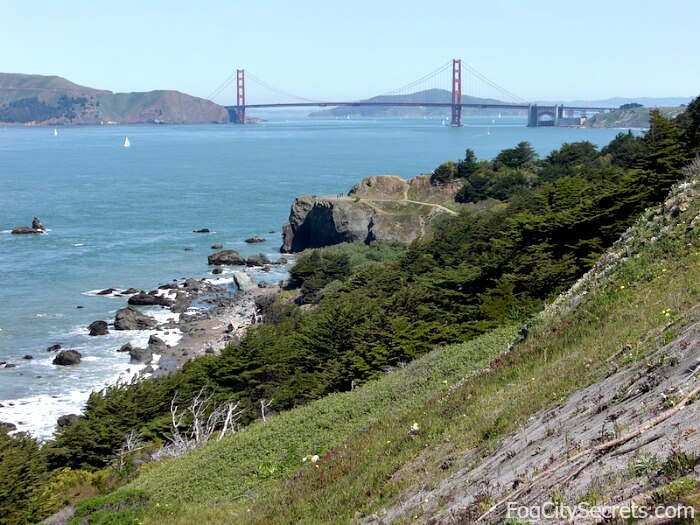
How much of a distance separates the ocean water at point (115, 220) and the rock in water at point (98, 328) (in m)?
0.70

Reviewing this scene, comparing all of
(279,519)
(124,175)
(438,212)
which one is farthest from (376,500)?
(124,175)

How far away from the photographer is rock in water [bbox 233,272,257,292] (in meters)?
51.2

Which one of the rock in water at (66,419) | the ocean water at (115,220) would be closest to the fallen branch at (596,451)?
the rock in water at (66,419)

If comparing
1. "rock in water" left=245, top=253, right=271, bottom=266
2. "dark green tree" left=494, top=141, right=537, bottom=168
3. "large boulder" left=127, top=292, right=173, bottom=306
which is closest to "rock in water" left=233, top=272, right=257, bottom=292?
"large boulder" left=127, top=292, right=173, bottom=306

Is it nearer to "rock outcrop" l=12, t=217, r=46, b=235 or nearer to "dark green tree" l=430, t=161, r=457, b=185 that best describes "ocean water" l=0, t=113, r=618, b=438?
"rock outcrop" l=12, t=217, r=46, b=235

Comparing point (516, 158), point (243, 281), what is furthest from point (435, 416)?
point (516, 158)

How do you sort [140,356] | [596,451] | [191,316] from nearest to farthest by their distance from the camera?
[596,451] → [140,356] → [191,316]

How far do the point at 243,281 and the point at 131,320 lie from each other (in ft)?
34.1

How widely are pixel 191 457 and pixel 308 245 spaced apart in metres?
48.6

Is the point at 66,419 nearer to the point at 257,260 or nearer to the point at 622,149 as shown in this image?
the point at 257,260

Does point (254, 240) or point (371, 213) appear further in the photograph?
point (254, 240)

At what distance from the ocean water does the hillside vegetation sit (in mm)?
9033

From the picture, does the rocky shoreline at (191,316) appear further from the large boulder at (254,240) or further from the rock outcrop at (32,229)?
the rock outcrop at (32,229)

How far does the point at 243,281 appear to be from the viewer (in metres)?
51.7
